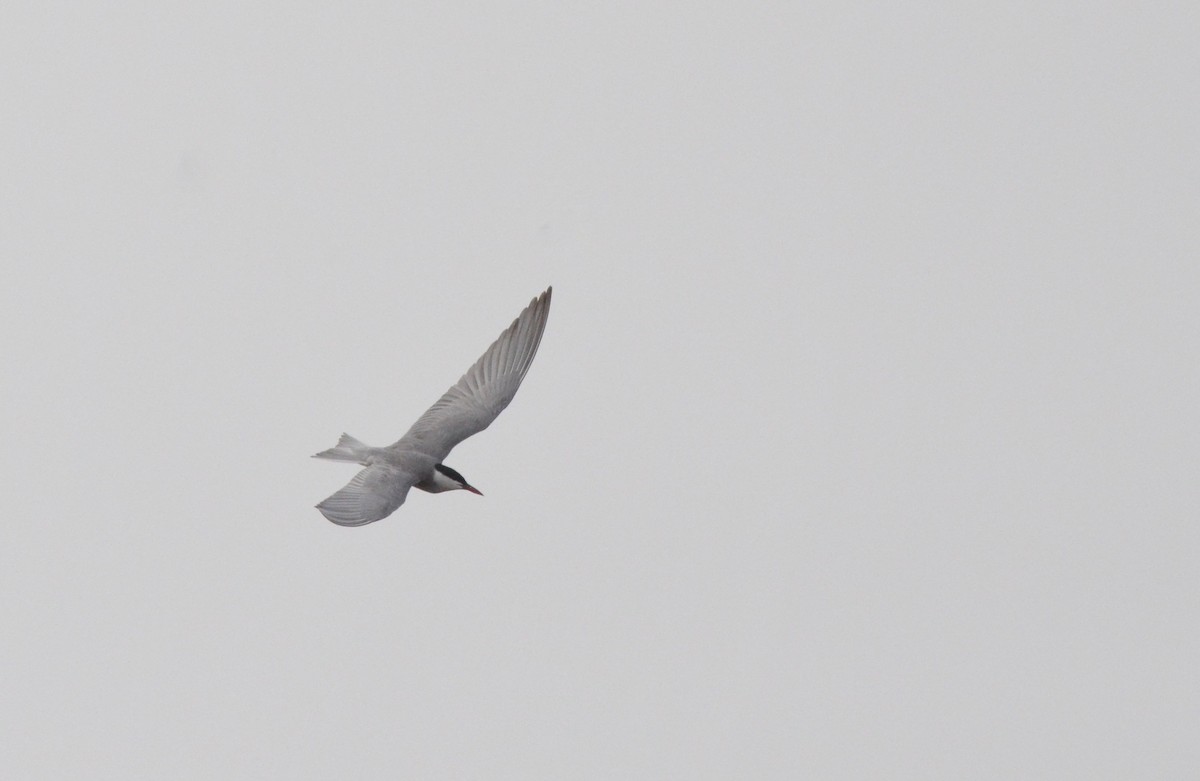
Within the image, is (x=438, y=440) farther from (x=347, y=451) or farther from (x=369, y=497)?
(x=369, y=497)

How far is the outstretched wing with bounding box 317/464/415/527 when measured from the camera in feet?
78.8

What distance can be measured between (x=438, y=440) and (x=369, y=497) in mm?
2686

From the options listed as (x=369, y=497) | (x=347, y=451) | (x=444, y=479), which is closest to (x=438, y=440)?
(x=444, y=479)

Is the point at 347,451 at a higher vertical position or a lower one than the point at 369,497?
higher

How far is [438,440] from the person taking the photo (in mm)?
27328

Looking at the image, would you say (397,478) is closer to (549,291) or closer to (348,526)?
(348,526)

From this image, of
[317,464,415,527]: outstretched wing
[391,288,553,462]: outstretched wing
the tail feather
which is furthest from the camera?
[391,288,553,462]: outstretched wing

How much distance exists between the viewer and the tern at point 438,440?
973 inches

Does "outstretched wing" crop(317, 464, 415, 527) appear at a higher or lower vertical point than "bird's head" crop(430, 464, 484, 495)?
lower

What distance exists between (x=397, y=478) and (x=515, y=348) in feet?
11.6

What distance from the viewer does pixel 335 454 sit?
26.2 m

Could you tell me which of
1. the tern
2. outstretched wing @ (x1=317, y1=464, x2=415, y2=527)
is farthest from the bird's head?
outstretched wing @ (x1=317, y1=464, x2=415, y2=527)

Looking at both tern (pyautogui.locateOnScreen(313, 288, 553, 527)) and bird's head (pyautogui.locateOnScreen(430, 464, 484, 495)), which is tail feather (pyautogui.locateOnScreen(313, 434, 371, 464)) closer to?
tern (pyautogui.locateOnScreen(313, 288, 553, 527))

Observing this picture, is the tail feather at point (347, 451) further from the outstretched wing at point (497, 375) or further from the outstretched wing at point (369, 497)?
the outstretched wing at point (497, 375)
